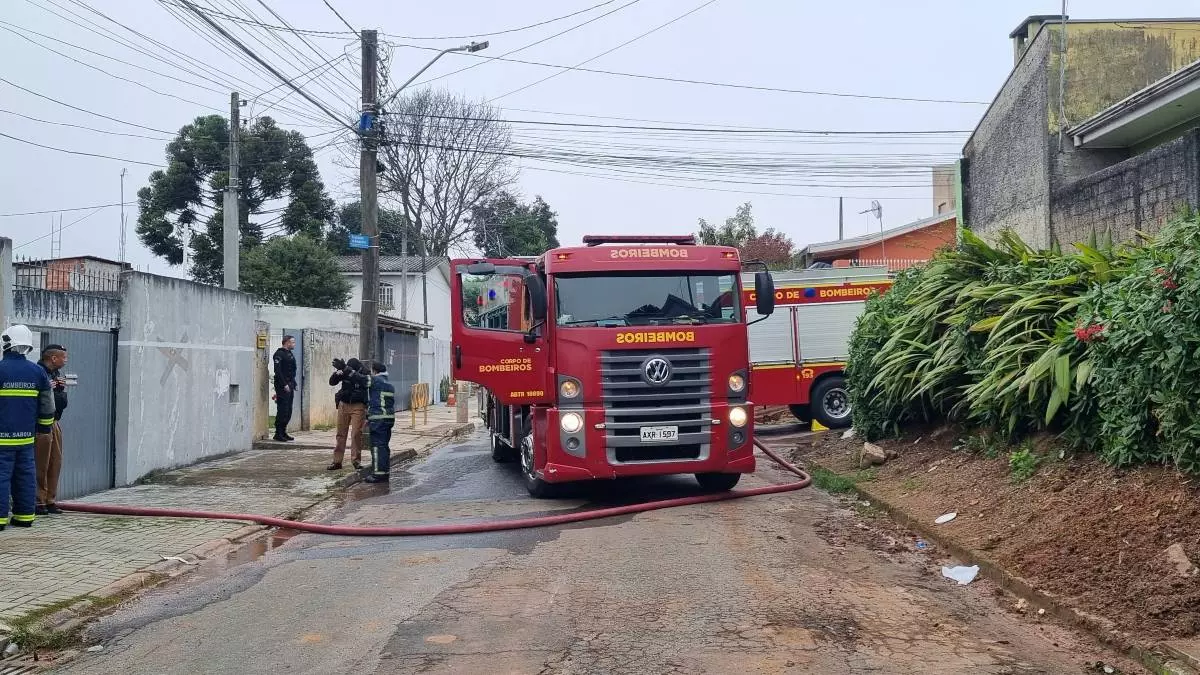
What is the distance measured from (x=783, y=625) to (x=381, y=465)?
8.26 meters

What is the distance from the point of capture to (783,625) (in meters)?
5.88

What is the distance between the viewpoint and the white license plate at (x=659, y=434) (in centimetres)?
1045

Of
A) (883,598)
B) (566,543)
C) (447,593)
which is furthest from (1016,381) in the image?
(447,593)

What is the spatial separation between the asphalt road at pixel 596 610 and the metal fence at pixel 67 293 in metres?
3.86

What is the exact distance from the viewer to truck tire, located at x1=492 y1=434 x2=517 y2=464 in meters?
15.0

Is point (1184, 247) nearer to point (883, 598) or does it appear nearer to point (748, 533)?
point (883, 598)

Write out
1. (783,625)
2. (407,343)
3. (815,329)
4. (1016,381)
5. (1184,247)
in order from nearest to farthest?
(783,625) < (1184,247) < (1016,381) < (815,329) < (407,343)

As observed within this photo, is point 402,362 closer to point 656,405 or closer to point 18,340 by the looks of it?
point 656,405

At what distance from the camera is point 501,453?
50.1ft

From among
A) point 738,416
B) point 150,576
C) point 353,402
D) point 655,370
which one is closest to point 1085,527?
point 738,416

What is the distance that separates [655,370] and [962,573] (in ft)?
13.1

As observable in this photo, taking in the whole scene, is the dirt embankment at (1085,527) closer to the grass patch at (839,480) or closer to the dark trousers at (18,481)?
the grass patch at (839,480)

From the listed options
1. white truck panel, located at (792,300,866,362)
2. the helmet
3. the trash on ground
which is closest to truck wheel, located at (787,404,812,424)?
white truck panel, located at (792,300,866,362)

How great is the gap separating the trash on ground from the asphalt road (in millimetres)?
87
